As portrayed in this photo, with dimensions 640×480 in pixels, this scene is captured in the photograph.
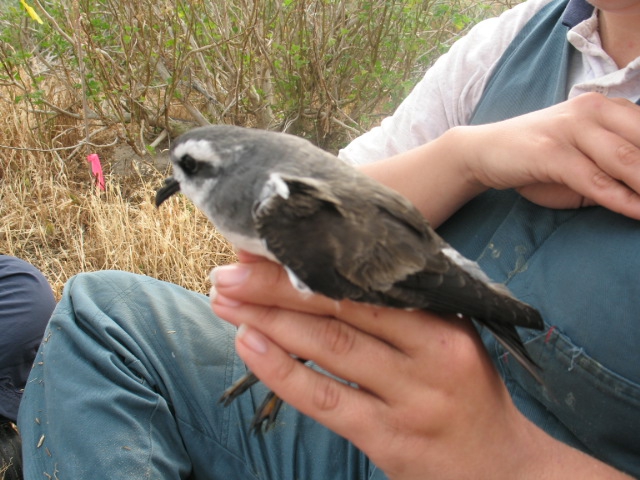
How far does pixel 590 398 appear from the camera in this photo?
1360 millimetres

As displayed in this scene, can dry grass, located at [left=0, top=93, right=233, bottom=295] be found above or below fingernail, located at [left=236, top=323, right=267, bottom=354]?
below

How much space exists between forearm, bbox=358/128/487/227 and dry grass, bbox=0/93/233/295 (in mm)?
2174

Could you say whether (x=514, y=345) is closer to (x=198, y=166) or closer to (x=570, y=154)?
(x=570, y=154)

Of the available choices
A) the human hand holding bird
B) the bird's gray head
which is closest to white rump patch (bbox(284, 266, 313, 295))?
the human hand holding bird

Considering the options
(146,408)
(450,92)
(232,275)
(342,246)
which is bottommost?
(146,408)

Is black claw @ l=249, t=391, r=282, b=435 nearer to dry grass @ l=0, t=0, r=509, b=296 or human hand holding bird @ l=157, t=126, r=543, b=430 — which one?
human hand holding bird @ l=157, t=126, r=543, b=430

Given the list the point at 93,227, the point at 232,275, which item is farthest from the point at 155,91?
the point at 232,275

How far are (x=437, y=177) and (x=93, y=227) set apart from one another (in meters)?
3.25

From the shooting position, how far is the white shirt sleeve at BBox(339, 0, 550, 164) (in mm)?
2033

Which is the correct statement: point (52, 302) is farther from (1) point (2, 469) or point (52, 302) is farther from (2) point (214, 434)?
(2) point (214, 434)

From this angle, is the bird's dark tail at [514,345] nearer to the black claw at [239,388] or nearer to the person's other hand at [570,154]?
the person's other hand at [570,154]

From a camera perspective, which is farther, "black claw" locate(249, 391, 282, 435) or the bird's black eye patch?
"black claw" locate(249, 391, 282, 435)

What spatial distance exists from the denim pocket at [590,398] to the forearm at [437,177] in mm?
547

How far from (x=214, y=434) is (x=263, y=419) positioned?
27cm
